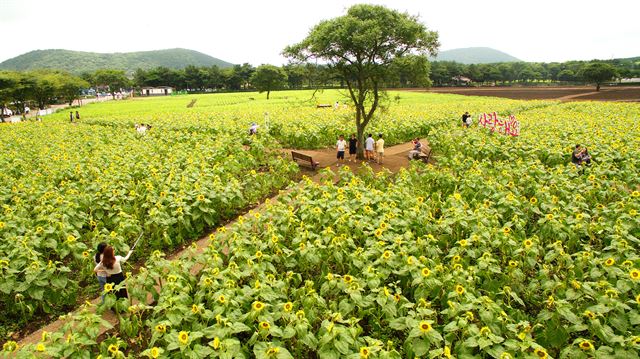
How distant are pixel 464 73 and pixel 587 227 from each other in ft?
371

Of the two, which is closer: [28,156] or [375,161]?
[28,156]

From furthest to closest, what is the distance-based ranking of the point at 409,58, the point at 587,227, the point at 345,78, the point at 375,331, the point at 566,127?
the point at 566,127 → the point at 345,78 → the point at 409,58 → the point at 587,227 → the point at 375,331

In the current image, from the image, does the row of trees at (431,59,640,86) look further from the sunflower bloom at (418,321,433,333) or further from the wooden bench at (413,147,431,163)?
the sunflower bloom at (418,321,433,333)

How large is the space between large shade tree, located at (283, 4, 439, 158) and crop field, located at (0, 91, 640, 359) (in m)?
5.07

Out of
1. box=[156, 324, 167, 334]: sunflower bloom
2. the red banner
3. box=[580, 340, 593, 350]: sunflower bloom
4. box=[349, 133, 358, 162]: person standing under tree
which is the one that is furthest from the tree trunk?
box=[156, 324, 167, 334]: sunflower bloom

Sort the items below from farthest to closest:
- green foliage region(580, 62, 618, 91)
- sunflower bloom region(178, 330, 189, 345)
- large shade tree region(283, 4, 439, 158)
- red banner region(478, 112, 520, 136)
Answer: green foliage region(580, 62, 618, 91) → red banner region(478, 112, 520, 136) → large shade tree region(283, 4, 439, 158) → sunflower bloom region(178, 330, 189, 345)

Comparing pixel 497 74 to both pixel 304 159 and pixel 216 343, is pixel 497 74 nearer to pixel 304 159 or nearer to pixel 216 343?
pixel 304 159

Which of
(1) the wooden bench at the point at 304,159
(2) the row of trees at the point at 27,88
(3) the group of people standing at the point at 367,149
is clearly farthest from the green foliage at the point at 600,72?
(2) the row of trees at the point at 27,88

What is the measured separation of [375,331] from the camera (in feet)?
19.0

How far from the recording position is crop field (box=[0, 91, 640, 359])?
468 centimetres

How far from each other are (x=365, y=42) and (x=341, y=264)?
10.1 m

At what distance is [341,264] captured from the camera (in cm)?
689

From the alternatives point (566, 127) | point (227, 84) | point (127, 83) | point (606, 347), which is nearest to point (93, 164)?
point (606, 347)

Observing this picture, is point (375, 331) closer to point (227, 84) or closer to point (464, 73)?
point (227, 84)
